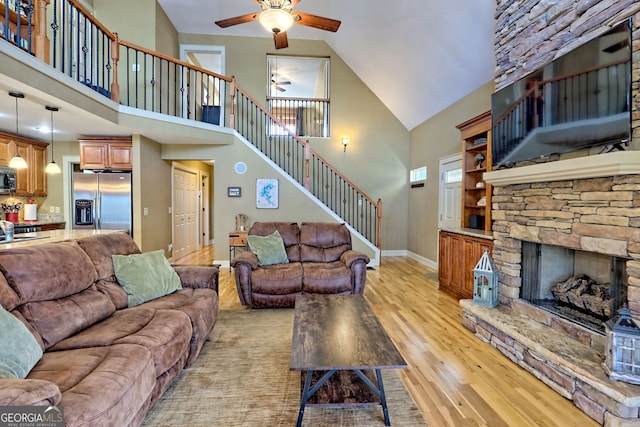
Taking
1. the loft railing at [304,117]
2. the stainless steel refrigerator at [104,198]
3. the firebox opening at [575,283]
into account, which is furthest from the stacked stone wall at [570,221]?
the loft railing at [304,117]

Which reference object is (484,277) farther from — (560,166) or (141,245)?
(141,245)

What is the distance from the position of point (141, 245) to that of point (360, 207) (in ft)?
15.2

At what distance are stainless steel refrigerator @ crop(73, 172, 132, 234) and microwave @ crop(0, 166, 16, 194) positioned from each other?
76cm

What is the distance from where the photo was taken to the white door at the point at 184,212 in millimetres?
6512

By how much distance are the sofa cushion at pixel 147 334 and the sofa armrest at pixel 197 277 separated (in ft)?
2.19

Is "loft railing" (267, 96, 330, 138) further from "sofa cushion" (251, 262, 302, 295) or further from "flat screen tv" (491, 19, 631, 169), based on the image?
"flat screen tv" (491, 19, 631, 169)

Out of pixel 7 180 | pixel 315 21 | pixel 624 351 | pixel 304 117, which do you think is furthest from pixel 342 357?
pixel 304 117

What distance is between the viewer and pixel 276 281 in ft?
11.8

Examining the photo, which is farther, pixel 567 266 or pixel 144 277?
pixel 567 266

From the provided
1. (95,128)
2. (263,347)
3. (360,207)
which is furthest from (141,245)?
(360,207)

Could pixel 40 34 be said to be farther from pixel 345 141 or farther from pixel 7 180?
pixel 345 141

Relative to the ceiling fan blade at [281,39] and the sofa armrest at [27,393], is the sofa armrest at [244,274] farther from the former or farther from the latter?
the ceiling fan blade at [281,39]

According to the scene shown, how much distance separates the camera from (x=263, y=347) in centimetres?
273

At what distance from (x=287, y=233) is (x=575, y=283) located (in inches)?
127
